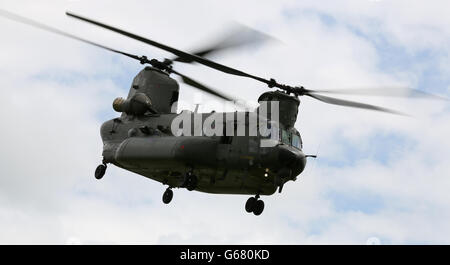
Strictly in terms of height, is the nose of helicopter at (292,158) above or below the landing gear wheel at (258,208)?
above

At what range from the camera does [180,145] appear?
23.8 meters

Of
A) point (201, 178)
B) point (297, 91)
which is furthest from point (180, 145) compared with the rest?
point (297, 91)

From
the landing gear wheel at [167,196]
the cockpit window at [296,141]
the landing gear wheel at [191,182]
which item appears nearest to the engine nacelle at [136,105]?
the landing gear wheel at [167,196]

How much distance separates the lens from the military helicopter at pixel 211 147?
76.0ft

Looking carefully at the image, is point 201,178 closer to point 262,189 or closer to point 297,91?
point 262,189

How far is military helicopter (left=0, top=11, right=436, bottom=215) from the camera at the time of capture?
2316cm

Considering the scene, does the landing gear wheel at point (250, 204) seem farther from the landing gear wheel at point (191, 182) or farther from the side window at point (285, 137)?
the side window at point (285, 137)

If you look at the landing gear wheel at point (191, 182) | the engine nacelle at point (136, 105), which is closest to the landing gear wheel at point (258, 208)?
the landing gear wheel at point (191, 182)

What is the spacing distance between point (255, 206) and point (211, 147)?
3.10 m

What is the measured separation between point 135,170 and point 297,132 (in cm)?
688

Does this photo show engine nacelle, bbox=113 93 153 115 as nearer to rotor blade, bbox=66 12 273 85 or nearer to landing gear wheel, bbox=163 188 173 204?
landing gear wheel, bbox=163 188 173 204

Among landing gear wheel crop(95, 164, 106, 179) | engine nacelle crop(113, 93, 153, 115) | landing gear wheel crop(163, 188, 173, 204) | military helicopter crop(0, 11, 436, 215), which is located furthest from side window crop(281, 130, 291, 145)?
landing gear wheel crop(95, 164, 106, 179)

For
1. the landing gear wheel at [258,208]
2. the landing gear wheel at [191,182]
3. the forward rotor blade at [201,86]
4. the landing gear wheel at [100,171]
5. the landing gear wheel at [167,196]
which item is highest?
the forward rotor blade at [201,86]

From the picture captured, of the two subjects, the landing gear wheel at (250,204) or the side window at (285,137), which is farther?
the landing gear wheel at (250,204)
